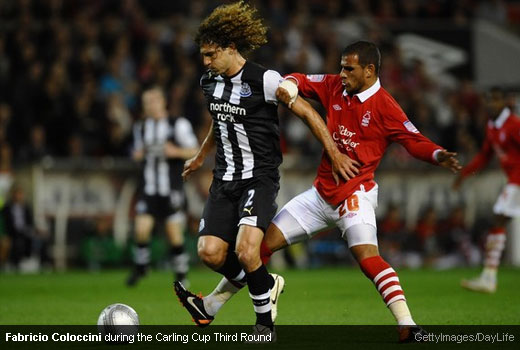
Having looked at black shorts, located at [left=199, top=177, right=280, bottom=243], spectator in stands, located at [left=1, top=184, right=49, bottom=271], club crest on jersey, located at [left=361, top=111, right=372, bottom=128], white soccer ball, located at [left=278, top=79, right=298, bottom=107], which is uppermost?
white soccer ball, located at [left=278, top=79, right=298, bottom=107]

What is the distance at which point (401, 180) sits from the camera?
17578 mm

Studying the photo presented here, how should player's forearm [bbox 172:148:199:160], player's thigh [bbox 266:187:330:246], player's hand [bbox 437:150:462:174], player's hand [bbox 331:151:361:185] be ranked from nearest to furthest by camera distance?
player's hand [bbox 437:150:462:174]
player's hand [bbox 331:151:361:185]
player's thigh [bbox 266:187:330:246]
player's forearm [bbox 172:148:199:160]

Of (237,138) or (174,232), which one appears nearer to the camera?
(237,138)

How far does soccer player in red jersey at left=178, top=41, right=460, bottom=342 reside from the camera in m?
7.18

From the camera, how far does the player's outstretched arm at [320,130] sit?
276 inches

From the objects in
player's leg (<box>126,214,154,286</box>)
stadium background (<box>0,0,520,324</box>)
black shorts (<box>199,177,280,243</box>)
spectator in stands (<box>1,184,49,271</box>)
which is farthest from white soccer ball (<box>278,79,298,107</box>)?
spectator in stands (<box>1,184,49,271</box>)

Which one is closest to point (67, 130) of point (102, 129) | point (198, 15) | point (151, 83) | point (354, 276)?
point (102, 129)

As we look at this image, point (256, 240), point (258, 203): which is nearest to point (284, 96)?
point (258, 203)

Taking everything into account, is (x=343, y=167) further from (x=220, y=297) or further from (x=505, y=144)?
(x=505, y=144)

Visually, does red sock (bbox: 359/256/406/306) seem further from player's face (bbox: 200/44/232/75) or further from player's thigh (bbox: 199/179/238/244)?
player's face (bbox: 200/44/232/75)

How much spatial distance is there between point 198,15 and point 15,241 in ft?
19.8

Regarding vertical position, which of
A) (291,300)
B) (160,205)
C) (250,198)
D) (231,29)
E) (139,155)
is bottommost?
(291,300)

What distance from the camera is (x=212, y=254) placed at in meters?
7.30

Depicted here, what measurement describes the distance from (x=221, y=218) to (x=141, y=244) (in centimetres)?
546
